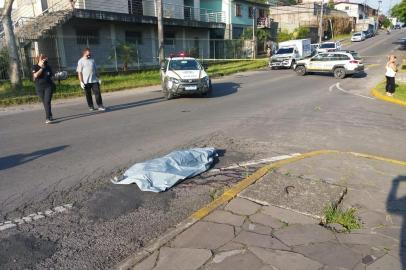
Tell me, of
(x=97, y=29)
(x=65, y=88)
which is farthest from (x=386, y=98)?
(x=97, y=29)

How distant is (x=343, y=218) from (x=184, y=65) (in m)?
12.0

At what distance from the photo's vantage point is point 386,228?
393 centimetres

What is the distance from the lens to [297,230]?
388 centimetres

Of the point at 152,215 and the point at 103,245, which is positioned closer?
the point at 103,245

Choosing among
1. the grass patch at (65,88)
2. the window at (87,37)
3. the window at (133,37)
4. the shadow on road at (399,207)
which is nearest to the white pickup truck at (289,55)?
the window at (133,37)

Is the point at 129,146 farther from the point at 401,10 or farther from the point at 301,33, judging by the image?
the point at 301,33

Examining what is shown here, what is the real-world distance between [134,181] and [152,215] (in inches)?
40.2

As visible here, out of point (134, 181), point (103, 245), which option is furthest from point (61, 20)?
point (103, 245)

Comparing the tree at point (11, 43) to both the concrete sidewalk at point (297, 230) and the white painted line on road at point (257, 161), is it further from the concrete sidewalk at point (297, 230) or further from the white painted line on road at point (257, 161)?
the concrete sidewalk at point (297, 230)

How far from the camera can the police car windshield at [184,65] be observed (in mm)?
15094

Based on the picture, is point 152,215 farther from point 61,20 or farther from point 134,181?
point 61,20

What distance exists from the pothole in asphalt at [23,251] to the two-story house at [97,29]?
19902 mm

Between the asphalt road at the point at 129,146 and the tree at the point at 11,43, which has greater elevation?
the tree at the point at 11,43

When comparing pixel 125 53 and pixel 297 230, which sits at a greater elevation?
pixel 125 53
